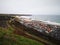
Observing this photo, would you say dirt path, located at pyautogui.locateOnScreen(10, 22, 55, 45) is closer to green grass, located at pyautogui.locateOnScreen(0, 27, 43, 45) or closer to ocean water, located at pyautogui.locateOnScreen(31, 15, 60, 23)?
green grass, located at pyautogui.locateOnScreen(0, 27, 43, 45)

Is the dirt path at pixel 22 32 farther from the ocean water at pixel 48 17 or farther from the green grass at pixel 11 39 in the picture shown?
the ocean water at pixel 48 17

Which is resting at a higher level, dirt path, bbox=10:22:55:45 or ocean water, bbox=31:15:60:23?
ocean water, bbox=31:15:60:23

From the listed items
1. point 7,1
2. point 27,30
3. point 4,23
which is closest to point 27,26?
point 27,30

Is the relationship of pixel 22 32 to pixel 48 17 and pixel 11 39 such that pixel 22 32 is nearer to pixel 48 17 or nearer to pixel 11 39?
pixel 11 39

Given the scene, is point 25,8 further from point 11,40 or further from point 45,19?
point 11,40

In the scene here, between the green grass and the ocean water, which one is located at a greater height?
the ocean water

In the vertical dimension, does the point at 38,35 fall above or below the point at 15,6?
below

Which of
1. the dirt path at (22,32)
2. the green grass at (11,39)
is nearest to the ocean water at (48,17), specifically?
the dirt path at (22,32)

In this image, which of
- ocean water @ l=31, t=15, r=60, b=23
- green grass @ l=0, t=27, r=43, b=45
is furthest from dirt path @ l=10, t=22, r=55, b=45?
ocean water @ l=31, t=15, r=60, b=23
